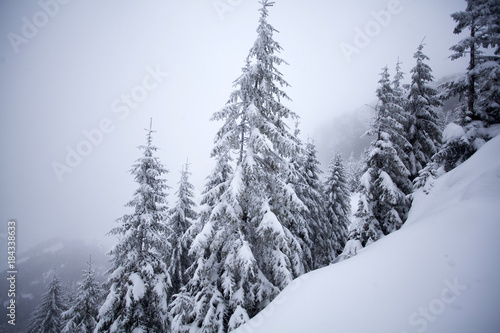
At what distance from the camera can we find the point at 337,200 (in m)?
22.2

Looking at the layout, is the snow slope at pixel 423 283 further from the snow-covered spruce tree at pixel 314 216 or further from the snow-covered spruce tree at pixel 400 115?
the snow-covered spruce tree at pixel 314 216

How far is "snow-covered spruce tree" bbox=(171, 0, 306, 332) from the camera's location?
7941 mm

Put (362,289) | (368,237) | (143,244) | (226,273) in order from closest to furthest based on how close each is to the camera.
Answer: (362,289) < (226,273) < (143,244) < (368,237)

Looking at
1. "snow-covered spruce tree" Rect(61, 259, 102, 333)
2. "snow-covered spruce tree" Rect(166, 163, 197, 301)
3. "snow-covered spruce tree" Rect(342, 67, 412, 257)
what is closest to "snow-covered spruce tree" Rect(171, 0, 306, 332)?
"snow-covered spruce tree" Rect(342, 67, 412, 257)

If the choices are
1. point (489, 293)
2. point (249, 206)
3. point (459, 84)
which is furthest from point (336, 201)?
point (489, 293)

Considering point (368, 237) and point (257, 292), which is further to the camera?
point (368, 237)

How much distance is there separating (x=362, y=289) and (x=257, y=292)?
468 centimetres

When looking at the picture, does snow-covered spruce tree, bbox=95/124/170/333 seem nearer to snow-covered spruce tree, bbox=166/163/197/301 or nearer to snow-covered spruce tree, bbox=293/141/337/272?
snow-covered spruce tree, bbox=166/163/197/301

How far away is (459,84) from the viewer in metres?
11.8

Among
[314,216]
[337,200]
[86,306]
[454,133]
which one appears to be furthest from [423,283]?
[86,306]

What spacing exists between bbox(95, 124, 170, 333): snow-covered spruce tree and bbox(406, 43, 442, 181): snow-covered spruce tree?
17.2m

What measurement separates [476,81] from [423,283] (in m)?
13.4

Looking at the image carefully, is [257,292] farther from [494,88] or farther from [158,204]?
[494,88]

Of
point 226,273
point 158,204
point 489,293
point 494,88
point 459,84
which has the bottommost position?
point 489,293
